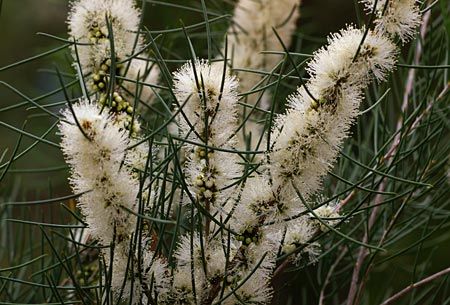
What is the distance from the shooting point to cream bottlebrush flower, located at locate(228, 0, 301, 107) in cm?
72

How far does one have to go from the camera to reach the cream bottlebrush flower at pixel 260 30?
722 mm

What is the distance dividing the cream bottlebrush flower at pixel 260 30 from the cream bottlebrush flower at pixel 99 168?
0.37 metres

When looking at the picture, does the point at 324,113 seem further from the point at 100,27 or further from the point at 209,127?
the point at 100,27

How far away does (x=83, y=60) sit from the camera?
48 cm

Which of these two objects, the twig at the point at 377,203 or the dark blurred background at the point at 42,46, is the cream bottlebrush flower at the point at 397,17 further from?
the dark blurred background at the point at 42,46

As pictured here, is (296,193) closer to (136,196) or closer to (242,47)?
(136,196)

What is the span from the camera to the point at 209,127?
0.39 m

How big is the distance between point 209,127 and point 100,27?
0.40 ft

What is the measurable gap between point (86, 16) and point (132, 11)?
0.08ft

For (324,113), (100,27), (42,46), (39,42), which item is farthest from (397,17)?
(39,42)

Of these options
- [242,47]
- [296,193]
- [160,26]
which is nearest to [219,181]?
[296,193]

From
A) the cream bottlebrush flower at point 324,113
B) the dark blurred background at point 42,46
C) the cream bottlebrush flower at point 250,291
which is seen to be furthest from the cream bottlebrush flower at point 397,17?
the dark blurred background at point 42,46

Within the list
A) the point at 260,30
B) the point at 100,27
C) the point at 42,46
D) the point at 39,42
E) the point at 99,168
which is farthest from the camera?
the point at 39,42

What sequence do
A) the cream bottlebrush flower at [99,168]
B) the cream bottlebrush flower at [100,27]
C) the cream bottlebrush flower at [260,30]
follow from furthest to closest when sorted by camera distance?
1. the cream bottlebrush flower at [260,30]
2. the cream bottlebrush flower at [100,27]
3. the cream bottlebrush flower at [99,168]
